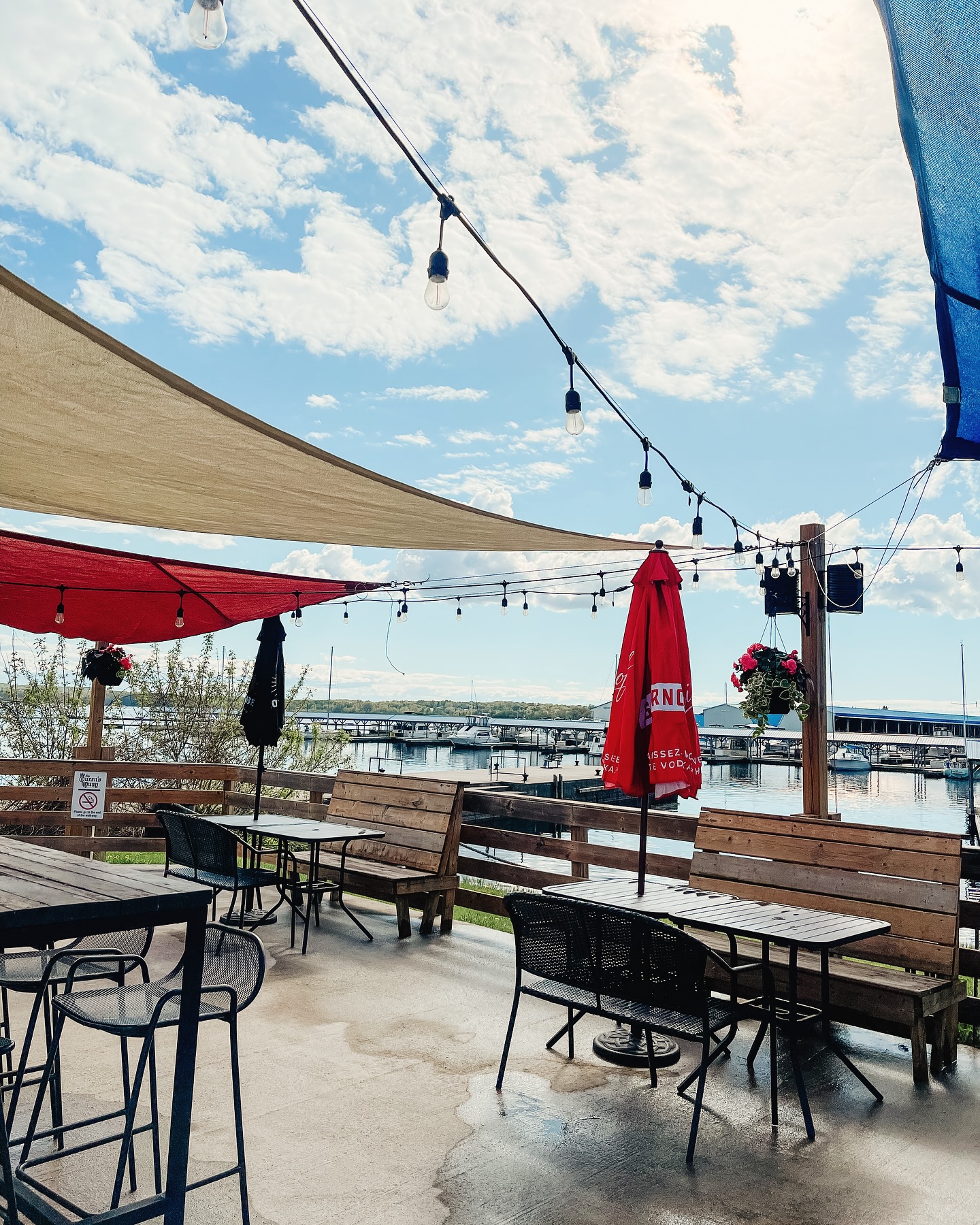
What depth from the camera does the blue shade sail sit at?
128 cm

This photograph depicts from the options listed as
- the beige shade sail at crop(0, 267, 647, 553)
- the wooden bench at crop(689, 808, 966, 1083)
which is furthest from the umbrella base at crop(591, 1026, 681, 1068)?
the beige shade sail at crop(0, 267, 647, 553)

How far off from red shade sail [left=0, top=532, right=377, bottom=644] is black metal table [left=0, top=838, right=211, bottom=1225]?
3.55 meters

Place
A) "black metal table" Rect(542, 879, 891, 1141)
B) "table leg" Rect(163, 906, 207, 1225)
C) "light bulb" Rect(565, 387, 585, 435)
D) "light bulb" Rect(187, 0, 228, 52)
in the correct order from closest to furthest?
1. "light bulb" Rect(187, 0, 228, 52)
2. "table leg" Rect(163, 906, 207, 1225)
3. "black metal table" Rect(542, 879, 891, 1141)
4. "light bulb" Rect(565, 387, 585, 435)

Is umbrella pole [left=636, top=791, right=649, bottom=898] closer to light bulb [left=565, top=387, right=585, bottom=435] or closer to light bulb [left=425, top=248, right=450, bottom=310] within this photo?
light bulb [left=565, top=387, right=585, bottom=435]

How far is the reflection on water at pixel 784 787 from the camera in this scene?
3669cm

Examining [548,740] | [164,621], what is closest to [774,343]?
[164,621]

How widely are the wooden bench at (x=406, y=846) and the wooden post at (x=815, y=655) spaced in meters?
2.22

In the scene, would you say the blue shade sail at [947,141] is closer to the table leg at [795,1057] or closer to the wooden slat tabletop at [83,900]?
the wooden slat tabletop at [83,900]

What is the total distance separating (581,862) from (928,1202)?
2.88 m

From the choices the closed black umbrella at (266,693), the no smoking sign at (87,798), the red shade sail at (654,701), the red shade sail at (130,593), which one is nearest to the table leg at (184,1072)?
the red shade sail at (654,701)

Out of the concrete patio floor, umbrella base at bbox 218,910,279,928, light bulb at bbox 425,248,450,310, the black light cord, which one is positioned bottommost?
umbrella base at bbox 218,910,279,928

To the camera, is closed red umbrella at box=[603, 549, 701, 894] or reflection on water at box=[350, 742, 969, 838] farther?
reflection on water at box=[350, 742, 969, 838]

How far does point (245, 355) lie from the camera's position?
5.96 meters

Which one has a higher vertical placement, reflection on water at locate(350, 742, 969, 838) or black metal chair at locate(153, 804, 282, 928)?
black metal chair at locate(153, 804, 282, 928)
